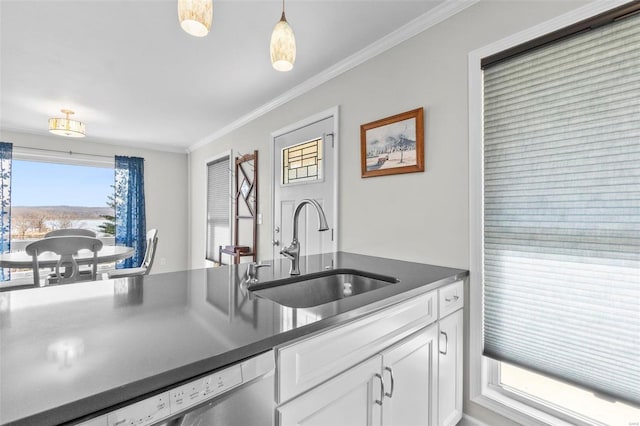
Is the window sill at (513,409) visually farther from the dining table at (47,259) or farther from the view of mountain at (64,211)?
the view of mountain at (64,211)

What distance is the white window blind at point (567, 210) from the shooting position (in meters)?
1.14

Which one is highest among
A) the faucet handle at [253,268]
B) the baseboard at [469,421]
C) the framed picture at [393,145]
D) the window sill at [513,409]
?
the framed picture at [393,145]

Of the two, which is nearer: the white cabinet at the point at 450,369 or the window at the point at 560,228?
the window at the point at 560,228

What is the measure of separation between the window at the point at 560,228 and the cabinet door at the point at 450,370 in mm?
101

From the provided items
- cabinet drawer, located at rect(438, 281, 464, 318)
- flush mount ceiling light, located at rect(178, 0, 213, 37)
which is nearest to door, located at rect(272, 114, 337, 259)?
cabinet drawer, located at rect(438, 281, 464, 318)

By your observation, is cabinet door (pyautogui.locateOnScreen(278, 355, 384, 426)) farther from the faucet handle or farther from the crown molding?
the crown molding

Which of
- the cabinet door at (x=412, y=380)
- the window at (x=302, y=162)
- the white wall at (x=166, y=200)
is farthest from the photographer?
the white wall at (x=166, y=200)

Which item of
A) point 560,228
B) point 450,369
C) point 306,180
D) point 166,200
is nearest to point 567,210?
point 560,228

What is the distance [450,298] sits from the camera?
1487 mm

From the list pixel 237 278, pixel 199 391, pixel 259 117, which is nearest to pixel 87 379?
pixel 199 391

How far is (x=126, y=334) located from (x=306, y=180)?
2.13 meters

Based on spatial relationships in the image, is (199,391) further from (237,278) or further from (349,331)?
(237,278)

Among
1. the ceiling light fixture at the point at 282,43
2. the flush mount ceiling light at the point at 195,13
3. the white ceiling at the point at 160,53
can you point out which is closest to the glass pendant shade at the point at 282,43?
the ceiling light fixture at the point at 282,43

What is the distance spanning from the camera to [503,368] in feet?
5.09
